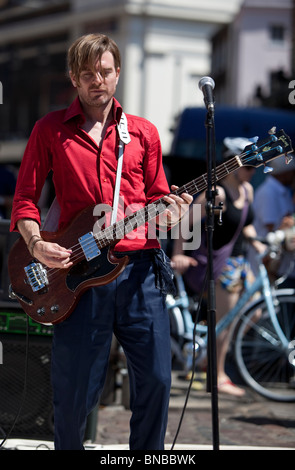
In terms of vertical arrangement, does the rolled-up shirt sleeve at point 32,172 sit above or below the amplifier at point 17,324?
above

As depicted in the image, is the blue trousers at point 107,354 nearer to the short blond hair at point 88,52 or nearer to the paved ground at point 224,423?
the short blond hair at point 88,52

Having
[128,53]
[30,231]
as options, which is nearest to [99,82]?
[30,231]

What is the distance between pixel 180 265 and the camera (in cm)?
639

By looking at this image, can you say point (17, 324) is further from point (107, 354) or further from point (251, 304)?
point (251, 304)

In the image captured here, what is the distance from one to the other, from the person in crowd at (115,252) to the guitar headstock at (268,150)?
13.6 inches

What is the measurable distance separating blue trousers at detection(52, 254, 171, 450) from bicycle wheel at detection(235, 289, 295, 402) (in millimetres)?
3000

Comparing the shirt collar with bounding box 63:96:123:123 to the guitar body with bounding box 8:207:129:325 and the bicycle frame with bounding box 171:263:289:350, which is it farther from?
the bicycle frame with bounding box 171:263:289:350

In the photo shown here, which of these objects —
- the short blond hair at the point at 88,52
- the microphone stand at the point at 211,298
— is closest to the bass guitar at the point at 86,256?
the microphone stand at the point at 211,298

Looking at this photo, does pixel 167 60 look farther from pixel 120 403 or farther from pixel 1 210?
pixel 120 403

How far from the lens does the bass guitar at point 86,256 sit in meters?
3.46

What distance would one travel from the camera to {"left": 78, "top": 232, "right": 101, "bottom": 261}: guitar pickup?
11.4ft

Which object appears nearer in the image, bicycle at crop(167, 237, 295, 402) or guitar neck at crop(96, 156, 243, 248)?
guitar neck at crop(96, 156, 243, 248)

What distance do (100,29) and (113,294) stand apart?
29587 mm

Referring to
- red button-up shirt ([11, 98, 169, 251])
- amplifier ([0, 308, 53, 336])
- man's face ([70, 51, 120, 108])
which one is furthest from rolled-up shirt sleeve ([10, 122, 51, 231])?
amplifier ([0, 308, 53, 336])
